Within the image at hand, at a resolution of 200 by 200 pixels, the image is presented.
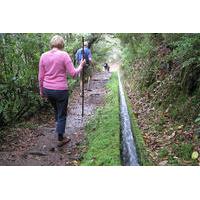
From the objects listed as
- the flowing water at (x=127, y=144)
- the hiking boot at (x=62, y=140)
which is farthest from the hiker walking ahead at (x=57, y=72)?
the flowing water at (x=127, y=144)

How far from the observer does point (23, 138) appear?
5.64 metres

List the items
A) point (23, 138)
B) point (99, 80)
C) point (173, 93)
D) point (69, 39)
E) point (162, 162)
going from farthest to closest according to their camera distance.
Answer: point (99, 80)
point (69, 39)
point (173, 93)
point (23, 138)
point (162, 162)

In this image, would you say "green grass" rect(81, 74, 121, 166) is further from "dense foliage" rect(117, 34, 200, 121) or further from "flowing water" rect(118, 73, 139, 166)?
"dense foliage" rect(117, 34, 200, 121)

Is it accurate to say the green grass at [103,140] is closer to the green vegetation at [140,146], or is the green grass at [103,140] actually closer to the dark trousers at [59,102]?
the green vegetation at [140,146]

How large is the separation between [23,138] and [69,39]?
3459 millimetres

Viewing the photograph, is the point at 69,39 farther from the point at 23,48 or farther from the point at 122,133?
the point at 122,133

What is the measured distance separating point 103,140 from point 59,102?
0.75 m

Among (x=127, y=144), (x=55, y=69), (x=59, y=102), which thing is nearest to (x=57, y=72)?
(x=55, y=69)

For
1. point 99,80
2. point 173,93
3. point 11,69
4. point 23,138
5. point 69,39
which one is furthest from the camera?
point 99,80

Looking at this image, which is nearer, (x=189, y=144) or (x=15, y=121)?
(x=189, y=144)

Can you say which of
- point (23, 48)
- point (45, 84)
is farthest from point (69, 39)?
point (45, 84)

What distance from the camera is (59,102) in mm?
5141

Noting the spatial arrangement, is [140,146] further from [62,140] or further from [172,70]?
[172,70]

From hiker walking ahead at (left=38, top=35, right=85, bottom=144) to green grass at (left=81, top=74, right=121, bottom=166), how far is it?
569 millimetres
